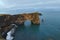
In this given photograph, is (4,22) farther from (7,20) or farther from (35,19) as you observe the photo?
(35,19)

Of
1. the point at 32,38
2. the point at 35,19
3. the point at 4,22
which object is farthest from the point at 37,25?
the point at 32,38

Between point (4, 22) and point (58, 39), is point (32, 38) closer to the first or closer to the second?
point (58, 39)

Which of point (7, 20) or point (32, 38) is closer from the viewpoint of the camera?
point (32, 38)

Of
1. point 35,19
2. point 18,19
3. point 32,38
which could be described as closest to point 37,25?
point 35,19

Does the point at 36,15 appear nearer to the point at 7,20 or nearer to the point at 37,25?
the point at 37,25

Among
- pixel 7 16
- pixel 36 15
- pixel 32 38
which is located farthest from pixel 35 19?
pixel 32 38

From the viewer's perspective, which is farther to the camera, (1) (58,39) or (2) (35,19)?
(2) (35,19)

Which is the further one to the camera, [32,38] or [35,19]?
[35,19]
